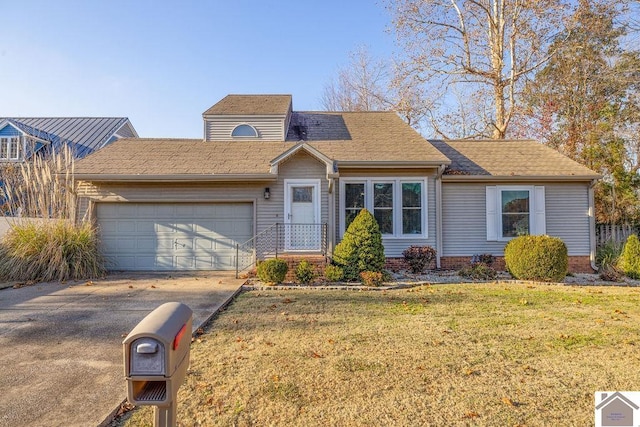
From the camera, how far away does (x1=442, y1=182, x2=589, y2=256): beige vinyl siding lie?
10570mm

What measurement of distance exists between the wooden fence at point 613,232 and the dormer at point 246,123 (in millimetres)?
11091

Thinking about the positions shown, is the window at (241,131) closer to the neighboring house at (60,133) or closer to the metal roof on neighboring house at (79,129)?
the neighboring house at (60,133)

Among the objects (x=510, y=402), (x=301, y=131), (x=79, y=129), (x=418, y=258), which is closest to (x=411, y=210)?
(x=418, y=258)

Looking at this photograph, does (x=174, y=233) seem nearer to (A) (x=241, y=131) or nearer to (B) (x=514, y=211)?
(A) (x=241, y=131)

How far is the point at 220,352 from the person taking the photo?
399 cm

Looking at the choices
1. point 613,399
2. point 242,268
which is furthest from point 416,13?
point 613,399

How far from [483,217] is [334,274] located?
17.4 ft

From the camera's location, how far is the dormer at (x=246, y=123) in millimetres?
12070

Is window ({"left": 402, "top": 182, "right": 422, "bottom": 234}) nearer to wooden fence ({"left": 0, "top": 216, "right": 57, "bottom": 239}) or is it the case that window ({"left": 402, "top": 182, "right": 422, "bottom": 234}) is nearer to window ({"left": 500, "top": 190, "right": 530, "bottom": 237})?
window ({"left": 500, "top": 190, "right": 530, "bottom": 237})

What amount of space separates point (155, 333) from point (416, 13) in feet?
65.1

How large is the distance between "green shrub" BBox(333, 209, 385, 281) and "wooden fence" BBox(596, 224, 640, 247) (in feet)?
27.1

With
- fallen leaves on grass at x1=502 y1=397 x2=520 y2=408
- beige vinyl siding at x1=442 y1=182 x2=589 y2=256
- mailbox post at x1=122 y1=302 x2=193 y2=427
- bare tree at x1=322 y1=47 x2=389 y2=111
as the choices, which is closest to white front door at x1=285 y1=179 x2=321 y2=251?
beige vinyl siding at x1=442 y1=182 x2=589 y2=256

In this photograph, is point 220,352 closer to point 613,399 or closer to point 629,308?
point 613,399

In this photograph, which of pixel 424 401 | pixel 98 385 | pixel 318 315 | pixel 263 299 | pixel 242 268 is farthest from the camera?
pixel 242 268
